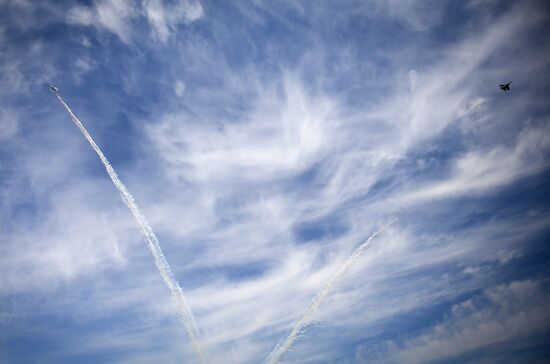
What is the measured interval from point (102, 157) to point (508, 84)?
173 meters

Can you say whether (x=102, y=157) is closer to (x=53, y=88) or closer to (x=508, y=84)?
(x=53, y=88)

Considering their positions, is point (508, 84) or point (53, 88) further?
point (508, 84)

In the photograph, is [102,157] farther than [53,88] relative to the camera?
Yes

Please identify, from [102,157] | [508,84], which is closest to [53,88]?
[102,157]

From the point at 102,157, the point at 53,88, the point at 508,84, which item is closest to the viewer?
the point at 53,88

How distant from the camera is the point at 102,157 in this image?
106m

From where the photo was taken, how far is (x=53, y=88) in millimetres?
90938

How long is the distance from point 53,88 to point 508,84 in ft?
590

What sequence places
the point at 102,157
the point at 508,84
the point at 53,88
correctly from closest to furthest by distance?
the point at 53,88, the point at 102,157, the point at 508,84

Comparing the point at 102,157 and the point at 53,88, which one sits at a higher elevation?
the point at 53,88

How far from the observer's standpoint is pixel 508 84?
15150cm

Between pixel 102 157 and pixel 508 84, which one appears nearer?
pixel 102 157

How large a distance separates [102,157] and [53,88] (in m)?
24.2
